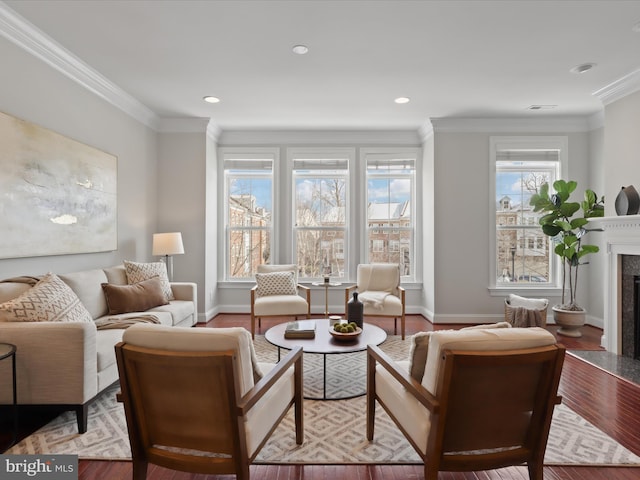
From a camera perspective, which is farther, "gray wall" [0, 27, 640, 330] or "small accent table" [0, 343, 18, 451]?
"gray wall" [0, 27, 640, 330]

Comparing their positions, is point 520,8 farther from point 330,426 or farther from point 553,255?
point 553,255

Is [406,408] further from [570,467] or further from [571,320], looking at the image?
[571,320]

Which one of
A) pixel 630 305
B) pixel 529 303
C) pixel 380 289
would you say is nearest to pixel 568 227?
pixel 529 303

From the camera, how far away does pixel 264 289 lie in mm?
4852

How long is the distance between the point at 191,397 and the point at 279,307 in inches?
116

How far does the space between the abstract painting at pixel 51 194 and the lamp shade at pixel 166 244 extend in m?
0.58

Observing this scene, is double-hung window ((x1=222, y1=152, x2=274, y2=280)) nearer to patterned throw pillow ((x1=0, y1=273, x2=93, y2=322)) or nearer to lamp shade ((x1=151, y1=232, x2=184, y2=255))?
lamp shade ((x1=151, y1=232, x2=184, y2=255))

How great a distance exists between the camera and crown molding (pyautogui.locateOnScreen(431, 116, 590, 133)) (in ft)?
16.9

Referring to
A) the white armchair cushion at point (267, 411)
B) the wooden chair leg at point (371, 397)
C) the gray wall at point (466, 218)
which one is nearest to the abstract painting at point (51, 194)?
the white armchair cushion at point (267, 411)

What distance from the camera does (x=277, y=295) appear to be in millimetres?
4809

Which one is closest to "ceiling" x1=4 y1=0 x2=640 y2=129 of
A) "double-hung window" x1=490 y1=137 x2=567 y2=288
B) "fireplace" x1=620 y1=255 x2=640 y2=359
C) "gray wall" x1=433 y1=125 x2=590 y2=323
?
"gray wall" x1=433 y1=125 x2=590 y2=323

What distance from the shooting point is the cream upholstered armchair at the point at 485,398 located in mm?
1478

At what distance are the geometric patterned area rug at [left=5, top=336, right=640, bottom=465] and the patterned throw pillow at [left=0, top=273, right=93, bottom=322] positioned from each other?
685 mm

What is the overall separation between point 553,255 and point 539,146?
5.16ft
